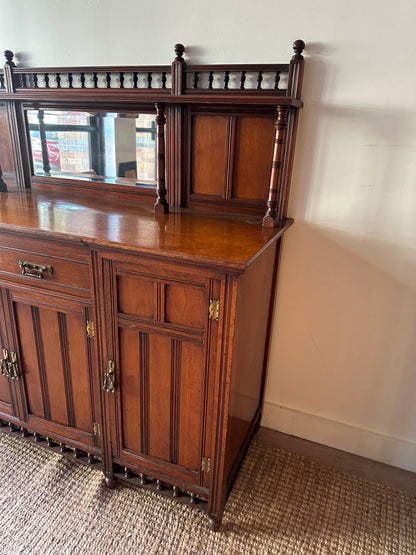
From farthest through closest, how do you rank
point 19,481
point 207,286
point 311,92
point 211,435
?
point 19,481
point 311,92
point 211,435
point 207,286

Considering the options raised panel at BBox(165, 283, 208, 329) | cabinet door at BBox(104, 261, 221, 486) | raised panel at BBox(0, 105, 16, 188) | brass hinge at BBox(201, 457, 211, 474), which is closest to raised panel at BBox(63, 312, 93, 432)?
cabinet door at BBox(104, 261, 221, 486)

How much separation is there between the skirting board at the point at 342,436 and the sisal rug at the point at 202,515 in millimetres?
140

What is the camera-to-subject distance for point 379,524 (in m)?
1.40

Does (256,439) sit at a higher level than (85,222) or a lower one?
lower

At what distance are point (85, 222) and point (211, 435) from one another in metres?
0.85

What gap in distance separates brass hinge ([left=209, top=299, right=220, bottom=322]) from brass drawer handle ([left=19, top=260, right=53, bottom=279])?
0.59m

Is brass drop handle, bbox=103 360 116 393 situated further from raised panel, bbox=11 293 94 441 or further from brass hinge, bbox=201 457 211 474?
brass hinge, bbox=201 457 211 474

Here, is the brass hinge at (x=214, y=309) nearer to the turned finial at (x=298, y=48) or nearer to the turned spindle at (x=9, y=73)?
the turned finial at (x=298, y=48)

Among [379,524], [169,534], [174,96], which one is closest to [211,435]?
[169,534]

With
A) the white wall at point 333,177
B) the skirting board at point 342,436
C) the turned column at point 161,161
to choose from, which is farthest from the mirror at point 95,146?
the skirting board at point 342,436

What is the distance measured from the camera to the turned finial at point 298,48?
51.4 inches

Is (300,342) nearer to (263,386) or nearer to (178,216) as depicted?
(263,386)

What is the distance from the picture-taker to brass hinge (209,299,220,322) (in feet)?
3.61

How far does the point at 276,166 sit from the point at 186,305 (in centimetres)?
60
